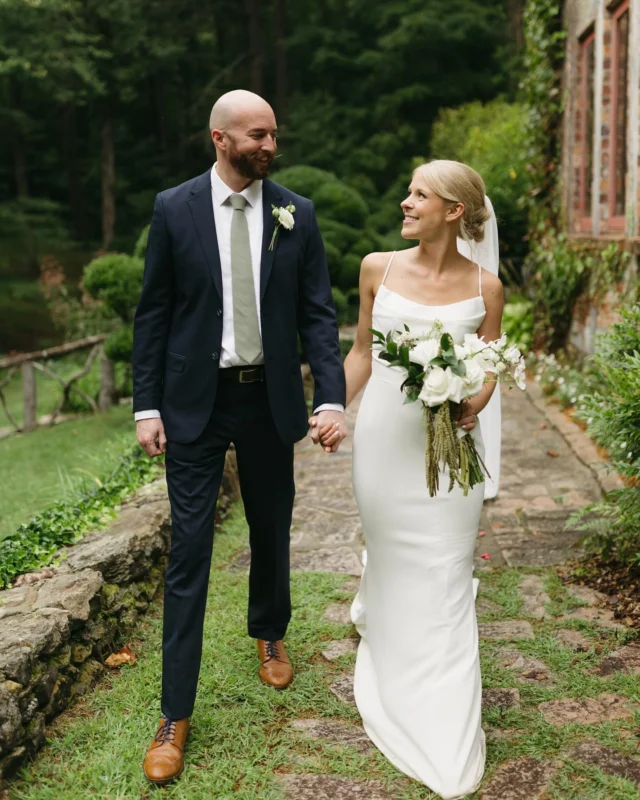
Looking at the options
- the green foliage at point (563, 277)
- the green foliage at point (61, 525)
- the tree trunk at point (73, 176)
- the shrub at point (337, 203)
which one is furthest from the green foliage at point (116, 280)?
the tree trunk at point (73, 176)

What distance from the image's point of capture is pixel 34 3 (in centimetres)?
1853

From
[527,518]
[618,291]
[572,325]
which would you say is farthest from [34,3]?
[527,518]

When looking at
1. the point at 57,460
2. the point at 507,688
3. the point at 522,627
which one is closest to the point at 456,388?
the point at 507,688

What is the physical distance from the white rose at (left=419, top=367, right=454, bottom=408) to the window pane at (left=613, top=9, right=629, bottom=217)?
5.68 m

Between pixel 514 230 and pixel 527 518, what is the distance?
8346 mm

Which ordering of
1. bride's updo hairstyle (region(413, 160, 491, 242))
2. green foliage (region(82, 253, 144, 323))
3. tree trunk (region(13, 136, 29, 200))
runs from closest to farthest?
bride's updo hairstyle (region(413, 160, 491, 242))
green foliage (region(82, 253, 144, 323))
tree trunk (region(13, 136, 29, 200))

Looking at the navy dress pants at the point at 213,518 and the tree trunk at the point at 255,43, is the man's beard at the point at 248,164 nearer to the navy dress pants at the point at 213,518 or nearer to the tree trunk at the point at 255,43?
the navy dress pants at the point at 213,518

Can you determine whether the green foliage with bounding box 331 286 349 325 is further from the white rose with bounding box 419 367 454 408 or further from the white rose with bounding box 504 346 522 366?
the white rose with bounding box 419 367 454 408

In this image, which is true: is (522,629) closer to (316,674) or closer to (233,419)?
(316,674)

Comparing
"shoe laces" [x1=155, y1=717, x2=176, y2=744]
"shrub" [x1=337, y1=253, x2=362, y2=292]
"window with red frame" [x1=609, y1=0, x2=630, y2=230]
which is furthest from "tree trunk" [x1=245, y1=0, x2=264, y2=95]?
"shoe laces" [x1=155, y1=717, x2=176, y2=744]

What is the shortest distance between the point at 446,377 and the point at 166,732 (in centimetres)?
148

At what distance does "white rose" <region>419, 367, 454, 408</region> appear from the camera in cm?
282

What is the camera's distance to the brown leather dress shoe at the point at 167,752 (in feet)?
9.28

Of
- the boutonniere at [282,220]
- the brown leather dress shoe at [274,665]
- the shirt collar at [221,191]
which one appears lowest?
the brown leather dress shoe at [274,665]
